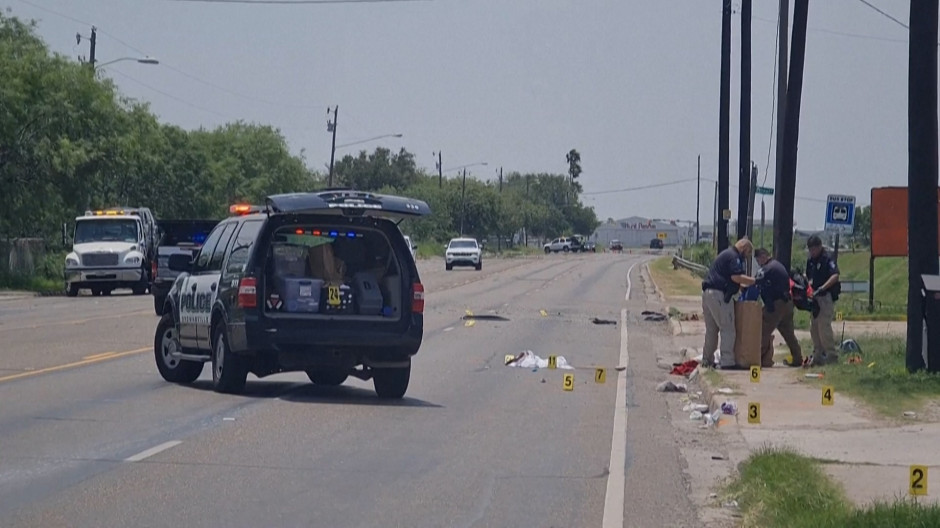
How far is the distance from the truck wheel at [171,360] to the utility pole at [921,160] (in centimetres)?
868

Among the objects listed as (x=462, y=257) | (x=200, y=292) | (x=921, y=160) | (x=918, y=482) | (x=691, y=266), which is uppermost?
(x=921, y=160)

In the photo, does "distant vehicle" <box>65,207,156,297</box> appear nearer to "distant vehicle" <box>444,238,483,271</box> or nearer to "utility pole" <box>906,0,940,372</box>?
"utility pole" <box>906,0,940,372</box>

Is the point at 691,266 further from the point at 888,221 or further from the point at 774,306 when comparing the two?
the point at 774,306

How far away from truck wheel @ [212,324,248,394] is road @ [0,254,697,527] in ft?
0.84

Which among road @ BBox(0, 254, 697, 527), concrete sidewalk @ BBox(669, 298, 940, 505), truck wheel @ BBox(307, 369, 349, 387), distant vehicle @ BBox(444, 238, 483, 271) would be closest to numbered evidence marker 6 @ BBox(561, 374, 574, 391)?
road @ BBox(0, 254, 697, 527)

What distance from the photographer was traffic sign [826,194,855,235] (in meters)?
28.1

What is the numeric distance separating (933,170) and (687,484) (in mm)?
7632

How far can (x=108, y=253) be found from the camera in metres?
40.3

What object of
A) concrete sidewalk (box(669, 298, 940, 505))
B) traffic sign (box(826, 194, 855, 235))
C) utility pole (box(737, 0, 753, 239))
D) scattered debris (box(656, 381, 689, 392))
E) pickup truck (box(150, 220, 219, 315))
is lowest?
scattered debris (box(656, 381, 689, 392))

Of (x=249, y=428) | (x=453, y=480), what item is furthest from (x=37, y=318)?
(x=453, y=480)

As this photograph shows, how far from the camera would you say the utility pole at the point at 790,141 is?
77.5 feet

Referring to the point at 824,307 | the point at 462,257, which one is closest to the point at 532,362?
the point at 824,307

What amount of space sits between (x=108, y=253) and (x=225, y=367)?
86.3ft

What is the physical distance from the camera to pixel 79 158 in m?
43.8
